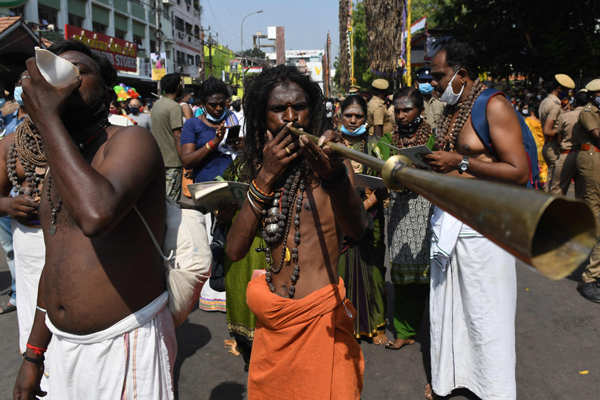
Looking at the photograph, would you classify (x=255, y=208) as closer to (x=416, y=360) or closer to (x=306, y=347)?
(x=306, y=347)

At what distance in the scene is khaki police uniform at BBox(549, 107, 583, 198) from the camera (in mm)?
5691

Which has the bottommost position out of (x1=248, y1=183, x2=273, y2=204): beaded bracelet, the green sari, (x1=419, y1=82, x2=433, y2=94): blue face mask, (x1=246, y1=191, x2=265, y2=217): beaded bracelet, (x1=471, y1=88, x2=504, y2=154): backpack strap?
the green sari

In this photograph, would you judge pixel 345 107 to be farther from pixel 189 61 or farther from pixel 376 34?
pixel 189 61

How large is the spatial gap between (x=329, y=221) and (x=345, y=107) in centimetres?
258

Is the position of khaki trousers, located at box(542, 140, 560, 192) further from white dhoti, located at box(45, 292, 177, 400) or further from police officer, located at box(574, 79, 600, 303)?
white dhoti, located at box(45, 292, 177, 400)

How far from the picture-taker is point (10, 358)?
3.94 metres

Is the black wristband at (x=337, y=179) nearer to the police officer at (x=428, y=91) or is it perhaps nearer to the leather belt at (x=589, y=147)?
the leather belt at (x=589, y=147)

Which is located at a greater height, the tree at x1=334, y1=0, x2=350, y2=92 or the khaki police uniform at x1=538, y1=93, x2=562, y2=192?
the tree at x1=334, y1=0, x2=350, y2=92

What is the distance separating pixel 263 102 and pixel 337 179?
0.68 meters

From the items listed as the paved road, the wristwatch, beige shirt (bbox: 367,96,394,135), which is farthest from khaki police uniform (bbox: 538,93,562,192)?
the wristwatch

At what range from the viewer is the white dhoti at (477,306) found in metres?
2.86

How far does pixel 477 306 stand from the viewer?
2.89 metres

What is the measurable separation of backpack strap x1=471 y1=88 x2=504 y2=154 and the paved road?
1.79 m

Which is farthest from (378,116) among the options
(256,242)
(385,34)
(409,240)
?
(385,34)
